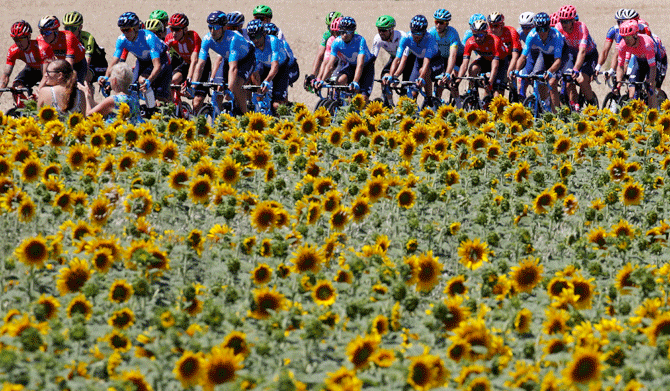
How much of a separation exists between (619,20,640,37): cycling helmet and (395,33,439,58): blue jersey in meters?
2.69

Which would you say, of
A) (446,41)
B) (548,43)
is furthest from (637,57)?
(446,41)

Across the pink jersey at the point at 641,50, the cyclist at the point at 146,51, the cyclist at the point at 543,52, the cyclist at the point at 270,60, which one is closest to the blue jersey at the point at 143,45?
the cyclist at the point at 146,51

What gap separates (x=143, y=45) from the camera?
13.4 m

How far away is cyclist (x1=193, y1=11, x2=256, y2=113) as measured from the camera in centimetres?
1269

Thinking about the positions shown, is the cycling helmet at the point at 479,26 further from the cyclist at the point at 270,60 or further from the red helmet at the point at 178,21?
the red helmet at the point at 178,21

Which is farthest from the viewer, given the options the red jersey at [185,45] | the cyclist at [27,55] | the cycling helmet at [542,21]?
the red jersey at [185,45]

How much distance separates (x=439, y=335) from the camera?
463 cm

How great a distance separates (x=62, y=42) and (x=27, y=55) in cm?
50

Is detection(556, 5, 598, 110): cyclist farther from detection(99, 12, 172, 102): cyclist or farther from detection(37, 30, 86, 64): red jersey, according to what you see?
detection(37, 30, 86, 64): red jersey

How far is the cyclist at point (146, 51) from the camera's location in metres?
13.1

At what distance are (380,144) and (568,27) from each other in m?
8.14

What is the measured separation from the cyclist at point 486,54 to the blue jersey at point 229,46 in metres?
3.75

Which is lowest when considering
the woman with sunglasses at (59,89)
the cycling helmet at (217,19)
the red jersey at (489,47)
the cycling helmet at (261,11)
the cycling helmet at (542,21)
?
the woman with sunglasses at (59,89)

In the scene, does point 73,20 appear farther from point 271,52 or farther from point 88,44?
point 271,52
